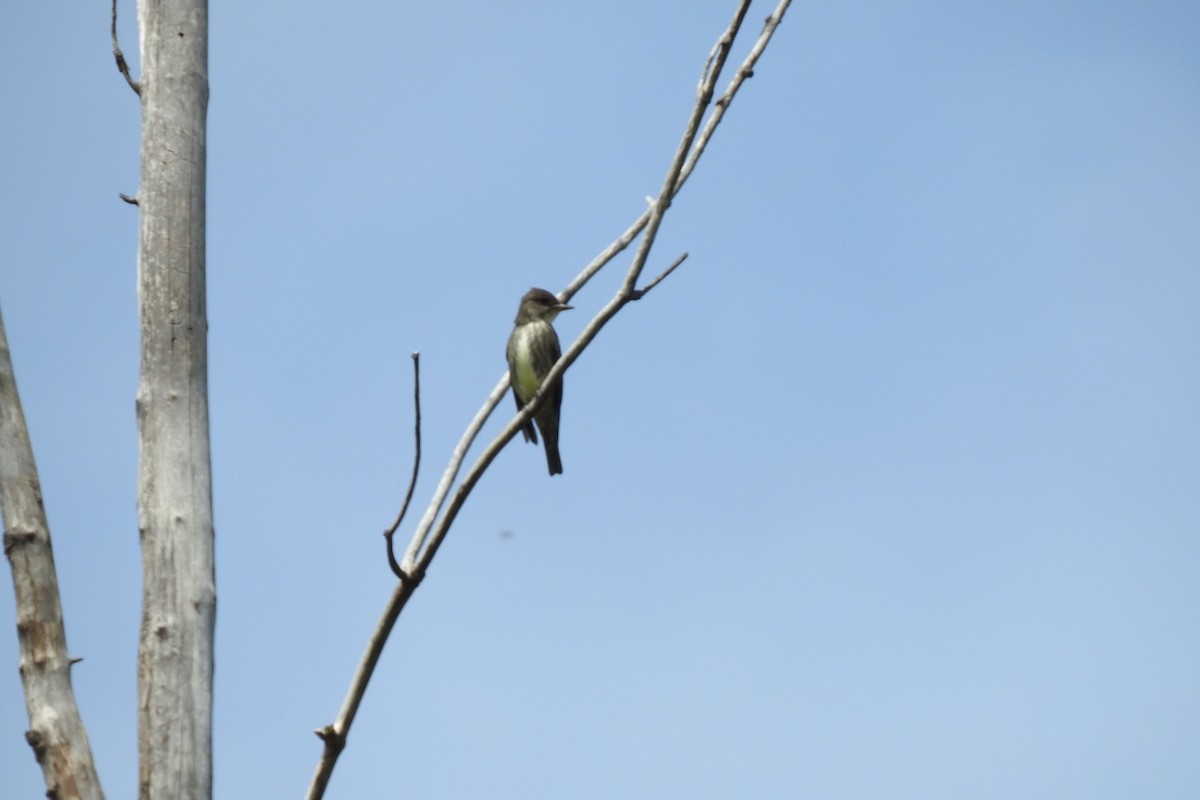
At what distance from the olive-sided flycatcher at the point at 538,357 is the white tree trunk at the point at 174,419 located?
559cm

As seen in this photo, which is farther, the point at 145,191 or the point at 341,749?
the point at 145,191

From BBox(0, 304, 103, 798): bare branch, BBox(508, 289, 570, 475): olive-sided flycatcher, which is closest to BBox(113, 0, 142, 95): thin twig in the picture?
BBox(0, 304, 103, 798): bare branch

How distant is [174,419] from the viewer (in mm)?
3980

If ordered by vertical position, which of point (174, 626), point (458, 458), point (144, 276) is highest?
point (144, 276)

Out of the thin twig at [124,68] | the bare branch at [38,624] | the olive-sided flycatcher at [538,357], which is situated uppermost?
the olive-sided flycatcher at [538,357]

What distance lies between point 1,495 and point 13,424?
23 centimetres

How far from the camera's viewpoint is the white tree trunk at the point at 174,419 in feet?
12.1

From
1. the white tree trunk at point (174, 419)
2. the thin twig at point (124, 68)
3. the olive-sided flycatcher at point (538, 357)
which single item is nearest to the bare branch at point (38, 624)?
the white tree trunk at point (174, 419)

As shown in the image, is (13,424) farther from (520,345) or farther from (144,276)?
(520,345)

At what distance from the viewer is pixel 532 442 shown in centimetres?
1002

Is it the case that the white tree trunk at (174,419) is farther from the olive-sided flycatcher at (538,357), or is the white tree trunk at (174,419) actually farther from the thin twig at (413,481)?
the olive-sided flycatcher at (538,357)

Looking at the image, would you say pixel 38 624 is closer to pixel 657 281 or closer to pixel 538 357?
pixel 657 281

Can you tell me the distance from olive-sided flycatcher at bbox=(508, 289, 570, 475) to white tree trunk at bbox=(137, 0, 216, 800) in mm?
5593

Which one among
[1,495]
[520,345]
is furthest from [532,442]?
[1,495]
